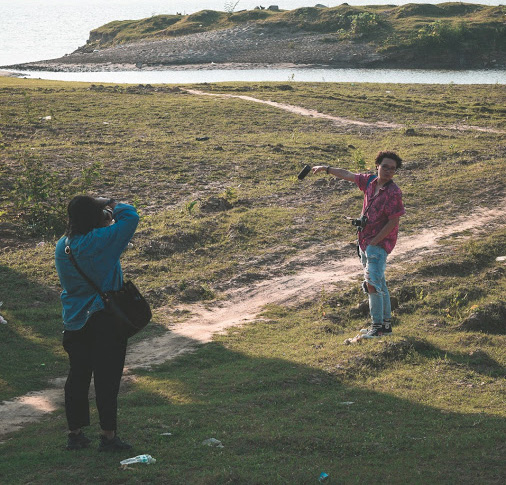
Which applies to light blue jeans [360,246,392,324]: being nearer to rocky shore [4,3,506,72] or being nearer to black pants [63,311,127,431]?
black pants [63,311,127,431]

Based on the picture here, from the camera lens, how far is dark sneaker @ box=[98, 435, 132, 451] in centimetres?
518

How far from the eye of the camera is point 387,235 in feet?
24.4

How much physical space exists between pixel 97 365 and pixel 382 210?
341cm

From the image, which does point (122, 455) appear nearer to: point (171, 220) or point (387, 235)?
point (387, 235)

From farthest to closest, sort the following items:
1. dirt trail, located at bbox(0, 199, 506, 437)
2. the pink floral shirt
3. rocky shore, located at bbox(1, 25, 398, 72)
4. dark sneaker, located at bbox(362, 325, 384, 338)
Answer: rocky shore, located at bbox(1, 25, 398, 72), dark sneaker, located at bbox(362, 325, 384, 338), the pink floral shirt, dirt trail, located at bbox(0, 199, 506, 437)

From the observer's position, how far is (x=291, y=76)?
1802 inches

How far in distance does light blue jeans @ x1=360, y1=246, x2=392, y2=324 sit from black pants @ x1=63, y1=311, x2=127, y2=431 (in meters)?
3.13

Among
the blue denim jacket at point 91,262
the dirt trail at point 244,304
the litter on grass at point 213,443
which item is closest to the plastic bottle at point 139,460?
the litter on grass at point 213,443

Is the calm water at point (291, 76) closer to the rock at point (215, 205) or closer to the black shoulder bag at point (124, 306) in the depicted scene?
the rock at point (215, 205)

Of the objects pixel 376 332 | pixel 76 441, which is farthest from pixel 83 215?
pixel 376 332

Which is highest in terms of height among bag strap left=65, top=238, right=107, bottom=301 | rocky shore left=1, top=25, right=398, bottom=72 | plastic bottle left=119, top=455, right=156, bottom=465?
rocky shore left=1, top=25, right=398, bottom=72

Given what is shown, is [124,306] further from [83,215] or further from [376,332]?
A: [376,332]

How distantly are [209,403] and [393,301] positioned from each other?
11.5ft

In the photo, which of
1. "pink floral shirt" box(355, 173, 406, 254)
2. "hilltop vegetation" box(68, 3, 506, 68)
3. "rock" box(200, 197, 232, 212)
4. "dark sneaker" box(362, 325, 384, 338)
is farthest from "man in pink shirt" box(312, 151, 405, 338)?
"hilltop vegetation" box(68, 3, 506, 68)
